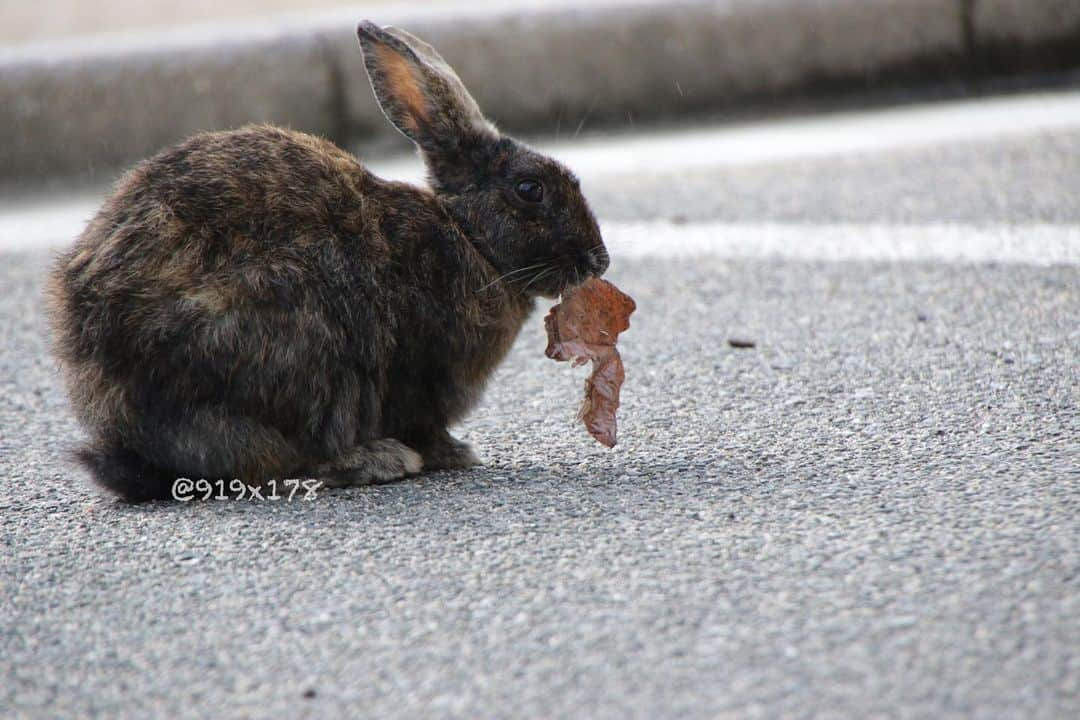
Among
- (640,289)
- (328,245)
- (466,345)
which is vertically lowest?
(640,289)

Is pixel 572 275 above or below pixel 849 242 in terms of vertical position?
above

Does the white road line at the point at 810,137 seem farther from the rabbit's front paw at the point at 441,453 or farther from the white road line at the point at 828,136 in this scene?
the rabbit's front paw at the point at 441,453

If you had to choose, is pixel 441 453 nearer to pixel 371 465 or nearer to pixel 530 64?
pixel 371 465

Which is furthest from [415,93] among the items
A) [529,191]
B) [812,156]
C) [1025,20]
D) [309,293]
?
[1025,20]

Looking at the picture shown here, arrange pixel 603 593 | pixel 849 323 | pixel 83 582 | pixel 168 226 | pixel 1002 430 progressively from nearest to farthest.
→ pixel 603 593 → pixel 83 582 → pixel 168 226 → pixel 1002 430 → pixel 849 323

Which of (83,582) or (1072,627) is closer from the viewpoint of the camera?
(1072,627)

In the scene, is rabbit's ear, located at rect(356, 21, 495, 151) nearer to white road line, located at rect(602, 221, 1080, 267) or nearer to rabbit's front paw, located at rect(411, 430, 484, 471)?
rabbit's front paw, located at rect(411, 430, 484, 471)

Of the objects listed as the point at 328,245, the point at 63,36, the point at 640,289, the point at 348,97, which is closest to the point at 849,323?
the point at 640,289

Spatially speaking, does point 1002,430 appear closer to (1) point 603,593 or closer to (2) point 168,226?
(1) point 603,593
